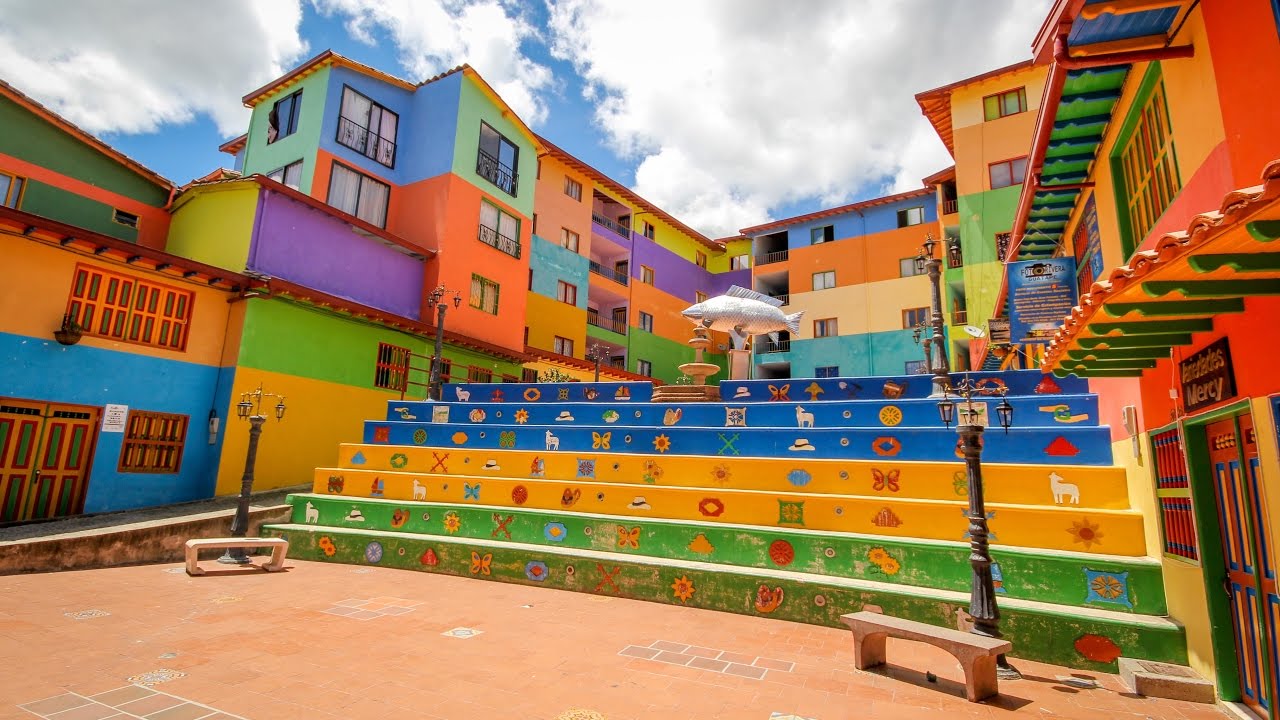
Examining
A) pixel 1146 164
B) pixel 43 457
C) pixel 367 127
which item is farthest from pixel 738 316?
pixel 43 457

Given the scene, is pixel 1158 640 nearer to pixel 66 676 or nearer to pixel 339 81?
pixel 66 676

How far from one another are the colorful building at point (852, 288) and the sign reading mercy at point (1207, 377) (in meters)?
24.9

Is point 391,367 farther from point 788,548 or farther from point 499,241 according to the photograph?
point 788,548

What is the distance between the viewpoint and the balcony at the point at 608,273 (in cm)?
3188

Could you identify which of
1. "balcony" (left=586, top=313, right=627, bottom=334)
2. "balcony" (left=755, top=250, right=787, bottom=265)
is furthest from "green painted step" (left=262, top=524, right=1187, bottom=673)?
"balcony" (left=755, top=250, right=787, bottom=265)

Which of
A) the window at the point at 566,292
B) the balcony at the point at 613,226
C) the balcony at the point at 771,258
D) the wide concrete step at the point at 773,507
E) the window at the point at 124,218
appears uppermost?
the balcony at the point at 613,226

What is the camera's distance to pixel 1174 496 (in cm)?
573

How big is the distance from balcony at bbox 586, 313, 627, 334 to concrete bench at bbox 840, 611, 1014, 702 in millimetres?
26205

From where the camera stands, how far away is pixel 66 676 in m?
4.84

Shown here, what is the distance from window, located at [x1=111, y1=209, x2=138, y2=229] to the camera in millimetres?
18031

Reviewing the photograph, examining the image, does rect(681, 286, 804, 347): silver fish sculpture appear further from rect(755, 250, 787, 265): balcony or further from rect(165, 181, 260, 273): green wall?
rect(755, 250, 787, 265): balcony

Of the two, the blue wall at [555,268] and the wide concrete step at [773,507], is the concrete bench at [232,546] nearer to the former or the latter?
the wide concrete step at [773,507]

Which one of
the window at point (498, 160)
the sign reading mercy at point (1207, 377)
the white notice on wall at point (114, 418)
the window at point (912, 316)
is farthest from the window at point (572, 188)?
the sign reading mercy at point (1207, 377)

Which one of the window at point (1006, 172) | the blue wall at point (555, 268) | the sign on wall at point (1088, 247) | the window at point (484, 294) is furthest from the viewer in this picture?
the blue wall at point (555, 268)
